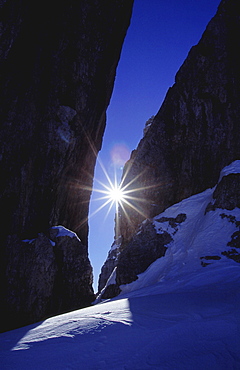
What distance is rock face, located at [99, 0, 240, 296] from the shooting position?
28984 mm

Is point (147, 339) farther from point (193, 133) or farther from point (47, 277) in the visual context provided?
point (193, 133)

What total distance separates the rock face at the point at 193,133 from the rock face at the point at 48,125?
25.1 ft

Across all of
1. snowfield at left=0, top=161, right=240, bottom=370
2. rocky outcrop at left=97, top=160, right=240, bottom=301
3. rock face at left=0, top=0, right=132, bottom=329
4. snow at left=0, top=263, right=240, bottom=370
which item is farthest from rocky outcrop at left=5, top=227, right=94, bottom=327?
snow at left=0, top=263, right=240, bottom=370

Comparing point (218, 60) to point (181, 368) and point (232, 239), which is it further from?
point (181, 368)

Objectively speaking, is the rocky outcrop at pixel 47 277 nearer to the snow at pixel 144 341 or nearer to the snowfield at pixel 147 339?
the snowfield at pixel 147 339

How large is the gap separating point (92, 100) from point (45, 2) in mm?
11123

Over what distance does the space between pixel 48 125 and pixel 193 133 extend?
17.8m

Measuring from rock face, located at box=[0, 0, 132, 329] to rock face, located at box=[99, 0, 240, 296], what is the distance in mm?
7664

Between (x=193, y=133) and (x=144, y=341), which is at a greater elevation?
(x=193, y=133)

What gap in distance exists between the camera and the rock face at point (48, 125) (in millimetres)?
19422

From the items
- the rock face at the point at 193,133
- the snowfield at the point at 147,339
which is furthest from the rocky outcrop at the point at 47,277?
the snowfield at the point at 147,339

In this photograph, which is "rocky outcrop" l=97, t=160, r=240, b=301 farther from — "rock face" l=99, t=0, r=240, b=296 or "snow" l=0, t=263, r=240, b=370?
"snow" l=0, t=263, r=240, b=370

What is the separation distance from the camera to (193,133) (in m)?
30.6

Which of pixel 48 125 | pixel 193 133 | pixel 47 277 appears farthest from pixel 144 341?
pixel 193 133
